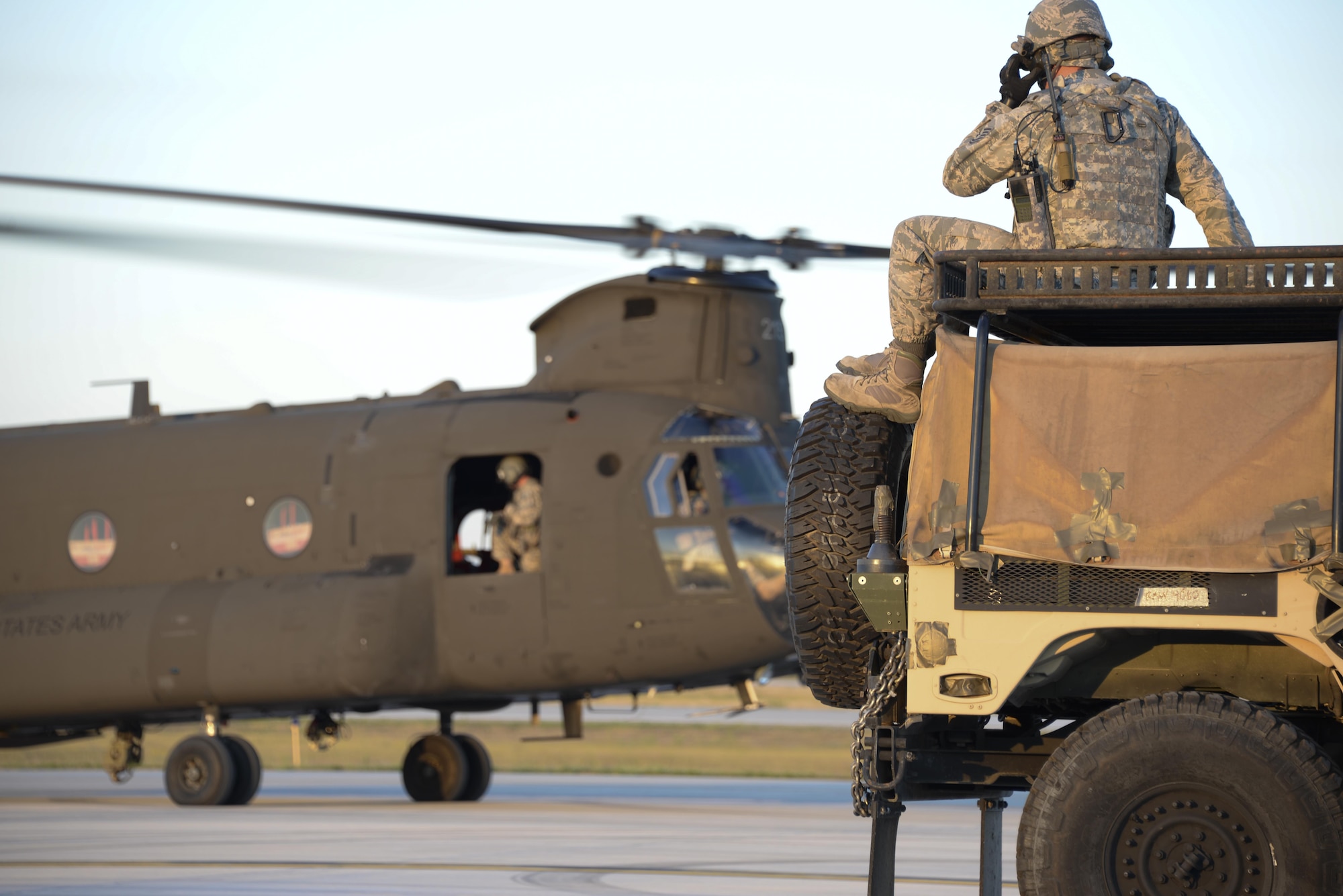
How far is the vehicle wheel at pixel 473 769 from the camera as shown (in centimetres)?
1525

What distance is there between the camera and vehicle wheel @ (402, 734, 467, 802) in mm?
15188

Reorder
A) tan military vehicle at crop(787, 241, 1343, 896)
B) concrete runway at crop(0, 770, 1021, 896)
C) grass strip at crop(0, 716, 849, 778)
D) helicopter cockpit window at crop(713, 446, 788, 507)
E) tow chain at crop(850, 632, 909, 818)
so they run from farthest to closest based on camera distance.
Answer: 1. grass strip at crop(0, 716, 849, 778)
2. helicopter cockpit window at crop(713, 446, 788, 507)
3. concrete runway at crop(0, 770, 1021, 896)
4. tow chain at crop(850, 632, 909, 818)
5. tan military vehicle at crop(787, 241, 1343, 896)

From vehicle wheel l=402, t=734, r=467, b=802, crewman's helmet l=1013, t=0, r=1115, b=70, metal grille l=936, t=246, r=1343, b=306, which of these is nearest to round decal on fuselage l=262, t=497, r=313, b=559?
vehicle wheel l=402, t=734, r=467, b=802

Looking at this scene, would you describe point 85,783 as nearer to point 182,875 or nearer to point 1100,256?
point 182,875

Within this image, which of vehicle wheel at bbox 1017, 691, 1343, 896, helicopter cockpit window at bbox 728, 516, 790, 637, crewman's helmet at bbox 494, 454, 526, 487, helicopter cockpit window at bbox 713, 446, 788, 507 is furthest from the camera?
crewman's helmet at bbox 494, 454, 526, 487

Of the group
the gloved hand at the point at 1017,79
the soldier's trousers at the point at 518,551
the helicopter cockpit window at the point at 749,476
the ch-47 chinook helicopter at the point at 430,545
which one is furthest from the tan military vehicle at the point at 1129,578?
the soldier's trousers at the point at 518,551

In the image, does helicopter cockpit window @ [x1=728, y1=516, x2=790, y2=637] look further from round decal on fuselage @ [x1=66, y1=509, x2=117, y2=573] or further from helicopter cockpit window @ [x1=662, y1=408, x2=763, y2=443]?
round decal on fuselage @ [x1=66, y1=509, x2=117, y2=573]

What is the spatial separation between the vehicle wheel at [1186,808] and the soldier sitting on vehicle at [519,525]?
33.1ft

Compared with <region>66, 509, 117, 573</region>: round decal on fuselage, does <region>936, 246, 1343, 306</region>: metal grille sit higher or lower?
higher

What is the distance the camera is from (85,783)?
19938mm

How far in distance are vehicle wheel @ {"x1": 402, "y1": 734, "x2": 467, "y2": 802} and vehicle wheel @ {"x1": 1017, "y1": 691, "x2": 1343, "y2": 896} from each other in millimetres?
11514

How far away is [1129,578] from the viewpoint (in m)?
4.36

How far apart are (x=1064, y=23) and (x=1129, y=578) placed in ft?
6.42

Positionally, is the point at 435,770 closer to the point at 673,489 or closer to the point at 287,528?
the point at 287,528
